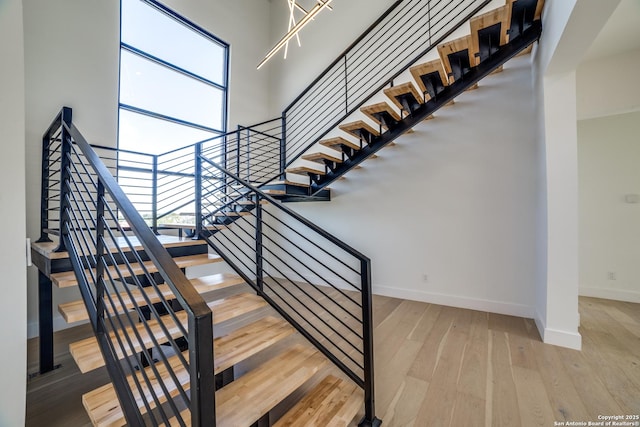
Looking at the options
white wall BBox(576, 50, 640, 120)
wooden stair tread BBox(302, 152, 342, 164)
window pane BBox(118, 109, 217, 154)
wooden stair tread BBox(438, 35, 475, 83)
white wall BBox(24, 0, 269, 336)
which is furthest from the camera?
window pane BBox(118, 109, 217, 154)

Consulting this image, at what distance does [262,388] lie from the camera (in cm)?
145

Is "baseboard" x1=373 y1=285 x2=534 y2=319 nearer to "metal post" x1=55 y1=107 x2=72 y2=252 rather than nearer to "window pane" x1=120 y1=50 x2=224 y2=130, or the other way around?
"metal post" x1=55 y1=107 x2=72 y2=252

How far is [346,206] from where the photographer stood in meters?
4.13

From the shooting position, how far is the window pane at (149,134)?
338cm

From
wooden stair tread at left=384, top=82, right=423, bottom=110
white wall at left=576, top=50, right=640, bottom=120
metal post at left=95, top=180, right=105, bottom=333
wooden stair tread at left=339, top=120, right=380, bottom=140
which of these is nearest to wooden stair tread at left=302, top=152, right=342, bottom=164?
wooden stair tread at left=339, top=120, right=380, bottom=140

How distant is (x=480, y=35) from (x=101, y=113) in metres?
4.14

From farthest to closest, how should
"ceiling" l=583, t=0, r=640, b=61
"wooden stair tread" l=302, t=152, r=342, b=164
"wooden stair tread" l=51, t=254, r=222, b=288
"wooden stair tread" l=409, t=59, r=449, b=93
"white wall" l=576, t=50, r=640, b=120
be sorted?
1. "wooden stair tread" l=302, t=152, r=342, b=164
2. "white wall" l=576, t=50, r=640, b=120
3. "ceiling" l=583, t=0, r=640, b=61
4. "wooden stair tread" l=409, t=59, r=449, b=93
5. "wooden stair tread" l=51, t=254, r=222, b=288

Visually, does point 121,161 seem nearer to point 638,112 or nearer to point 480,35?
point 480,35

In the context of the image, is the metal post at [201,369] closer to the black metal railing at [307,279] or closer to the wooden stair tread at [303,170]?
the black metal railing at [307,279]

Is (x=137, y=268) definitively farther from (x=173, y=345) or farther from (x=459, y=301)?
(x=459, y=301)

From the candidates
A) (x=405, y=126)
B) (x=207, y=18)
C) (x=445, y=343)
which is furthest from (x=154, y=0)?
(x=445, y=343)

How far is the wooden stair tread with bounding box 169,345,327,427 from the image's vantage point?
4.11ft

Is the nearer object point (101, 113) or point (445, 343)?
point (445, 343)

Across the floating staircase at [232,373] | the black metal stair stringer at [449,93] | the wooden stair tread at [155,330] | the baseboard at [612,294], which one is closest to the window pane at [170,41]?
the black metal stair stringer at [449,93]
